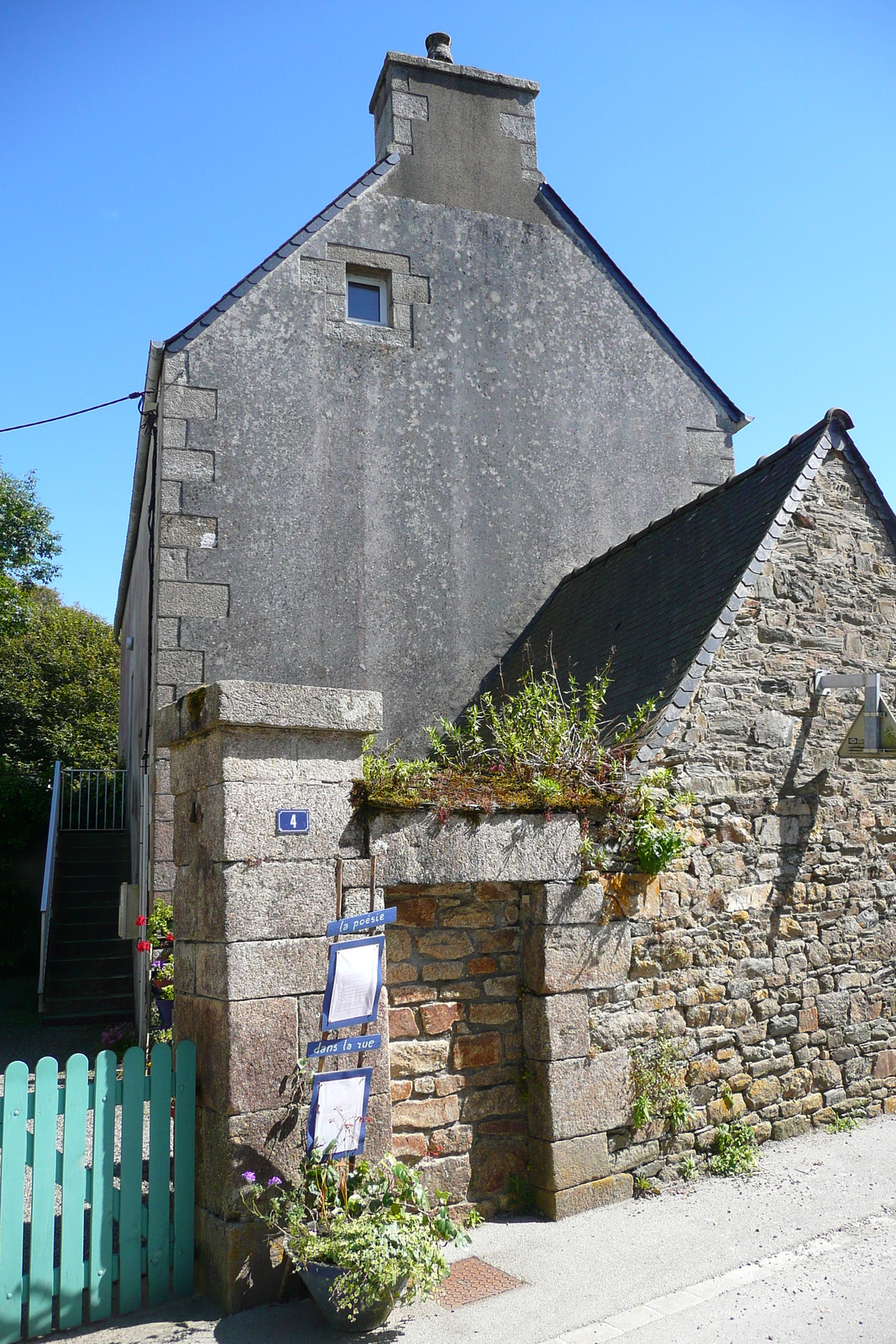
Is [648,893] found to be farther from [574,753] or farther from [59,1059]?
[59,1059]

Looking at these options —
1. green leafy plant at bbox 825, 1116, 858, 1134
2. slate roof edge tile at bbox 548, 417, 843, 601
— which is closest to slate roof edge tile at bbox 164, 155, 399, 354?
slate roof edge tile at bbox 548, 417, 843, 601

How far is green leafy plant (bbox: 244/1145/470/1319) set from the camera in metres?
3.59

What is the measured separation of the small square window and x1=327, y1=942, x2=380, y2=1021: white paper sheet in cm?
596

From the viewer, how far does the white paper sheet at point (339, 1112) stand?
3.94 meters

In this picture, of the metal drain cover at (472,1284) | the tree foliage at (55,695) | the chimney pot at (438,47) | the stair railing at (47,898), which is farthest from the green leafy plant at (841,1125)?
the tree foliage at (55,695)

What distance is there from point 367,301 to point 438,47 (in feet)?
9.40

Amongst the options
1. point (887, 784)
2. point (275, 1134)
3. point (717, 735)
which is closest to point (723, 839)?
point (717, 735)

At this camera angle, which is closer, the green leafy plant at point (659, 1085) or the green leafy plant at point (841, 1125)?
the green leafy plant at point (659, 1085)

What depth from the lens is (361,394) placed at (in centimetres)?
821

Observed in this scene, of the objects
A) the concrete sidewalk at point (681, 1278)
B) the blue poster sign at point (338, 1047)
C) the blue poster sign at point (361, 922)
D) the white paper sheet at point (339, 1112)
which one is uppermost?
the blue poster sign at point (361, 922)

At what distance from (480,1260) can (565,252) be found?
8265 mm

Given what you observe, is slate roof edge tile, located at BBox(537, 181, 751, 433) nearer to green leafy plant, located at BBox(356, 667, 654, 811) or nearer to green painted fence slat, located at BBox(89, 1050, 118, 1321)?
green leafy plant, located at BBox(356, 667, 654, 811)

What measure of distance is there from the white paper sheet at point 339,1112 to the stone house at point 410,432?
3159 millimetres

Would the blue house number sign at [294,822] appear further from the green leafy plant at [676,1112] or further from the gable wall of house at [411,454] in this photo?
the gable wall of house at [411,454]
